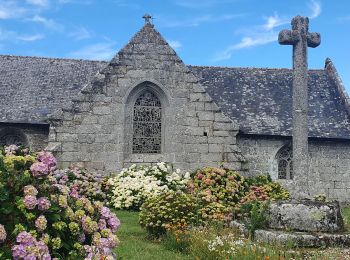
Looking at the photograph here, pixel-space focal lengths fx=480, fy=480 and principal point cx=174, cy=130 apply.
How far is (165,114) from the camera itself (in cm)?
1644

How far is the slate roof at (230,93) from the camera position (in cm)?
1859

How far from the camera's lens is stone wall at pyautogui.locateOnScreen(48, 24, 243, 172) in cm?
1552

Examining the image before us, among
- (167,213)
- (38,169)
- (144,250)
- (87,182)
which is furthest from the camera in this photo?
(87,182)

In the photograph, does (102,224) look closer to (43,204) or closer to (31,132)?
(43,204)

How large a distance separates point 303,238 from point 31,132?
12.8m

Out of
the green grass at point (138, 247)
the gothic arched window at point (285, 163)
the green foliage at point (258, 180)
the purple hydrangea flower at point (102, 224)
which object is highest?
the gothic arched window at point (285, 163)

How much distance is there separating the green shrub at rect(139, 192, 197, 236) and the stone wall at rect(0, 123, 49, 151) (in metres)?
9.00

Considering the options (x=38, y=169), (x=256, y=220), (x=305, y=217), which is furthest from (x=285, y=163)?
(x=38, y=169)

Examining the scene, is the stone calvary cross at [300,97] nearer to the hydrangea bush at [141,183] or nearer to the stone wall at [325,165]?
the hydrangea bush at [141,183]

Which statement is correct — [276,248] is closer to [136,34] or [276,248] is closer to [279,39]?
[279,39]

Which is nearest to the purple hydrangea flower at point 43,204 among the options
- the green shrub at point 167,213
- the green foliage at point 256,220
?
the green foliage at point 256,220

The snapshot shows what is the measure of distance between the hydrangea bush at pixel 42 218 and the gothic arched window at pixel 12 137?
13523 millimetres

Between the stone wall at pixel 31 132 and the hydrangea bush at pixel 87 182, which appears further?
the stone wall at pixel 31 132

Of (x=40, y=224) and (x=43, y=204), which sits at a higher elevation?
(x=43, y=204)
